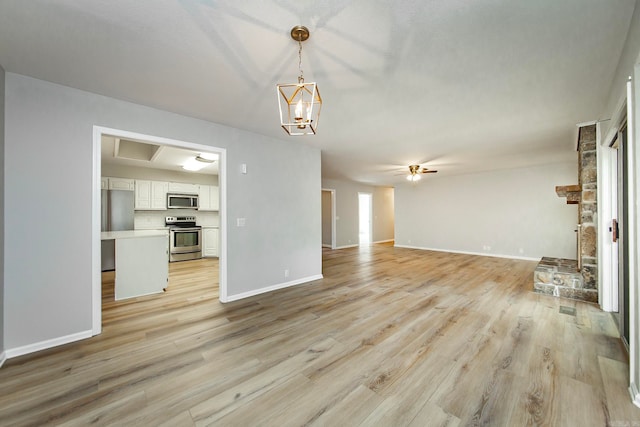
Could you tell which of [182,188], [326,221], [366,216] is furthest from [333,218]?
[182,188]

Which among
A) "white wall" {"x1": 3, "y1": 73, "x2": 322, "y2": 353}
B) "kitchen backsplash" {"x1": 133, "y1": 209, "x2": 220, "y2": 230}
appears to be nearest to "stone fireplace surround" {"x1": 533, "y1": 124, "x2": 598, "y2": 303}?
"white wall" {"x1": 3, "y1": 73, "x2": 322, "y2": 353}

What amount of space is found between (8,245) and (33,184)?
0.56 m

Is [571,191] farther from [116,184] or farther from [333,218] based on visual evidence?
[116,184]

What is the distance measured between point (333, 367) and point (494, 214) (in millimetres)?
7041

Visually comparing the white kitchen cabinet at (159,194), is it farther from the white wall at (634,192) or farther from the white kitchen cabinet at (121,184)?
the white wall at (634,192)

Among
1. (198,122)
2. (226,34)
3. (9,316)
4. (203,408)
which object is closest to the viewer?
(203,408)

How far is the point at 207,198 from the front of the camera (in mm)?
7207

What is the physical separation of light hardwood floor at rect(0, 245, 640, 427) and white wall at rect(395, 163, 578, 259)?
3.74 metres

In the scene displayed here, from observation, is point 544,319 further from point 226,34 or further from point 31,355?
point 31,355

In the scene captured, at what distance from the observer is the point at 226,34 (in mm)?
1718

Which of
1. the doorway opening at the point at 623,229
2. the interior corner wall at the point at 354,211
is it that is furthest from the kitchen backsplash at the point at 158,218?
the doorway opening at the point at 623,229

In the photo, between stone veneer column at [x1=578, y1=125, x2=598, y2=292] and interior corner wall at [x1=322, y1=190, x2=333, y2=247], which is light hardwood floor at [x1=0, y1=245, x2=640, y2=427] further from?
interior corner wall at [x1=322, y1=190, x2=333, y2=247]

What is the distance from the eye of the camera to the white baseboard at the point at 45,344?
2.20 m

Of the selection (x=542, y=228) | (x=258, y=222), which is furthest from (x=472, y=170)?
(x=258, y=222)
